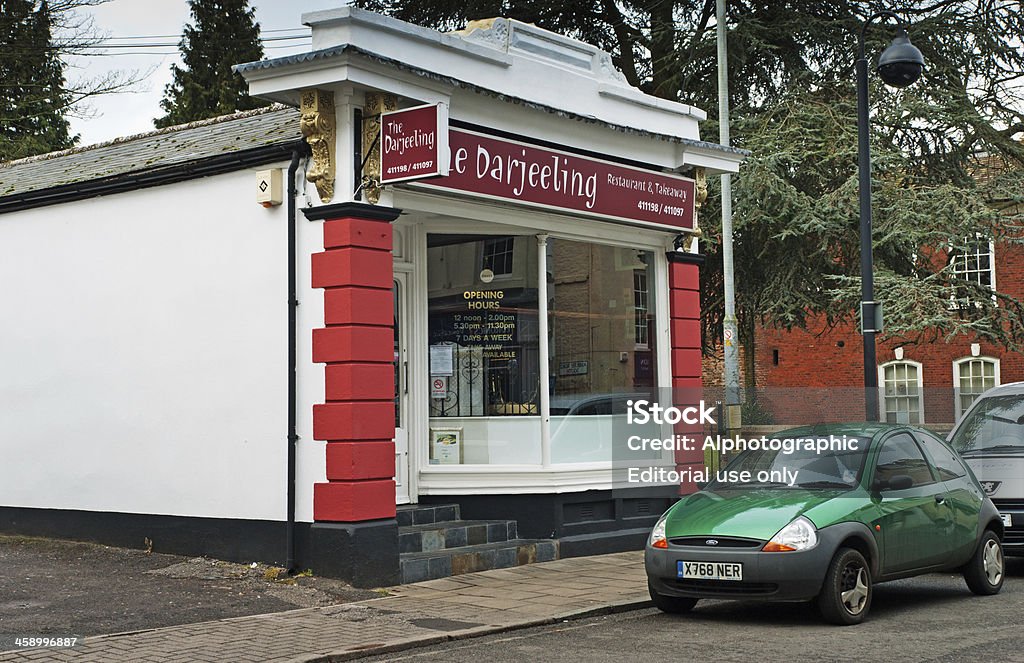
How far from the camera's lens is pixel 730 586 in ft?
30.5

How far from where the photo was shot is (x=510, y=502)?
13.5 metres

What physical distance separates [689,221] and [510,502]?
4.23 meters

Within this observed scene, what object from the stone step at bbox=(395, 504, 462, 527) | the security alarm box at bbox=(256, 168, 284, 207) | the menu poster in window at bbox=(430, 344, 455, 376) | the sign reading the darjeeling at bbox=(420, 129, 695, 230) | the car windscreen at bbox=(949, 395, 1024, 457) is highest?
the sign reading the darjeeling at bbox=(420, 129, 695, 230)

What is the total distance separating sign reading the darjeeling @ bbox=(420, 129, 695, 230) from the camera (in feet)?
40.6

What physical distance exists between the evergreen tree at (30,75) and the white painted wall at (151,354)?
22068 millimetres

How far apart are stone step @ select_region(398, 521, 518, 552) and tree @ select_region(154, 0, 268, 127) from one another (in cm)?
2964

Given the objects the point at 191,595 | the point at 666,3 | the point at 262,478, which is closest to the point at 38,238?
the point at 262,478

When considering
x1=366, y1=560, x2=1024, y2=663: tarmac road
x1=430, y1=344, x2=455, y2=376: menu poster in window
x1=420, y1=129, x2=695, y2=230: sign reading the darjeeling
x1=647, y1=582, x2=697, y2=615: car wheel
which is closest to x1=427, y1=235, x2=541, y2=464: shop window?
x1=430, y1=344, x2=455, y2=376: menu poster in window

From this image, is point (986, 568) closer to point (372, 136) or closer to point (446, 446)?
point (446, 446)

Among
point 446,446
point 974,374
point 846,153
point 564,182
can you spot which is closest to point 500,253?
point 564,182

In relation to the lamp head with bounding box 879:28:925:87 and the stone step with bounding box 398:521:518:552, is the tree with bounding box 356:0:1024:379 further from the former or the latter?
the stone step with bounding box 398:521:518:552

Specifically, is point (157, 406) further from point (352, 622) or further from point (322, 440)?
point (352, 622)

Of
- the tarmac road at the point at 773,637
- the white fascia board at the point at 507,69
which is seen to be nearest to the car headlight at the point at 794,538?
the tarmac road at the point at 773,637

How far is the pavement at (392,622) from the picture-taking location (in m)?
8.50
